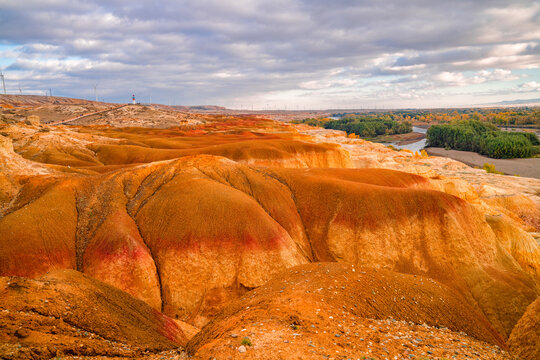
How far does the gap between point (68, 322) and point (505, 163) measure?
174 meters

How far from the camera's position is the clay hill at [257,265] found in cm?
1424

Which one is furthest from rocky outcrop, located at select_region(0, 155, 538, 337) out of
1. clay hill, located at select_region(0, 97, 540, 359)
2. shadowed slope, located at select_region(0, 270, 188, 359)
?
shadowed slope, located at select_region(0, 270, 188, 359)

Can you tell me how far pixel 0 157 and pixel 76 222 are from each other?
18.2 meters

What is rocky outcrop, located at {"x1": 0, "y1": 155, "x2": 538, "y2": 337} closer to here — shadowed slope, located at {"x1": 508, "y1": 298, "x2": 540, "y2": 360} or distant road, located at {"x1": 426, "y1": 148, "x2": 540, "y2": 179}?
shadowed slope, located at {"x1": 508, "y1": 298, "x2": 540, "y2": 360}

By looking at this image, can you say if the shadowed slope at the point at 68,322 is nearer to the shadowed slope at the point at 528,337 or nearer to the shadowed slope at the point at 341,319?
the shadowed slope at the point at 341,319

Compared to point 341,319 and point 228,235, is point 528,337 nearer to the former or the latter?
point 341,319

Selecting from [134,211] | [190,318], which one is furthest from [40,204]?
[190,318]

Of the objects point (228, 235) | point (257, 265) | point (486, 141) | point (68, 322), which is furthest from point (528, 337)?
point (486, 141)

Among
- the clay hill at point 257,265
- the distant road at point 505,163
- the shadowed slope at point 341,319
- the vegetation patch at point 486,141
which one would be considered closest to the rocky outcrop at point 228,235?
the clay hill at point 257,265

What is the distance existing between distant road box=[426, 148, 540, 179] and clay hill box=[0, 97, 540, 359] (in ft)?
286

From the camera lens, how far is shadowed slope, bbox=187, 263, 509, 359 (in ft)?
40.7

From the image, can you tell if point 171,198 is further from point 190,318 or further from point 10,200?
point 10,200

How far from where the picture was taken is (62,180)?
1594 inches

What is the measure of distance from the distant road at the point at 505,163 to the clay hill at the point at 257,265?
87.0m
